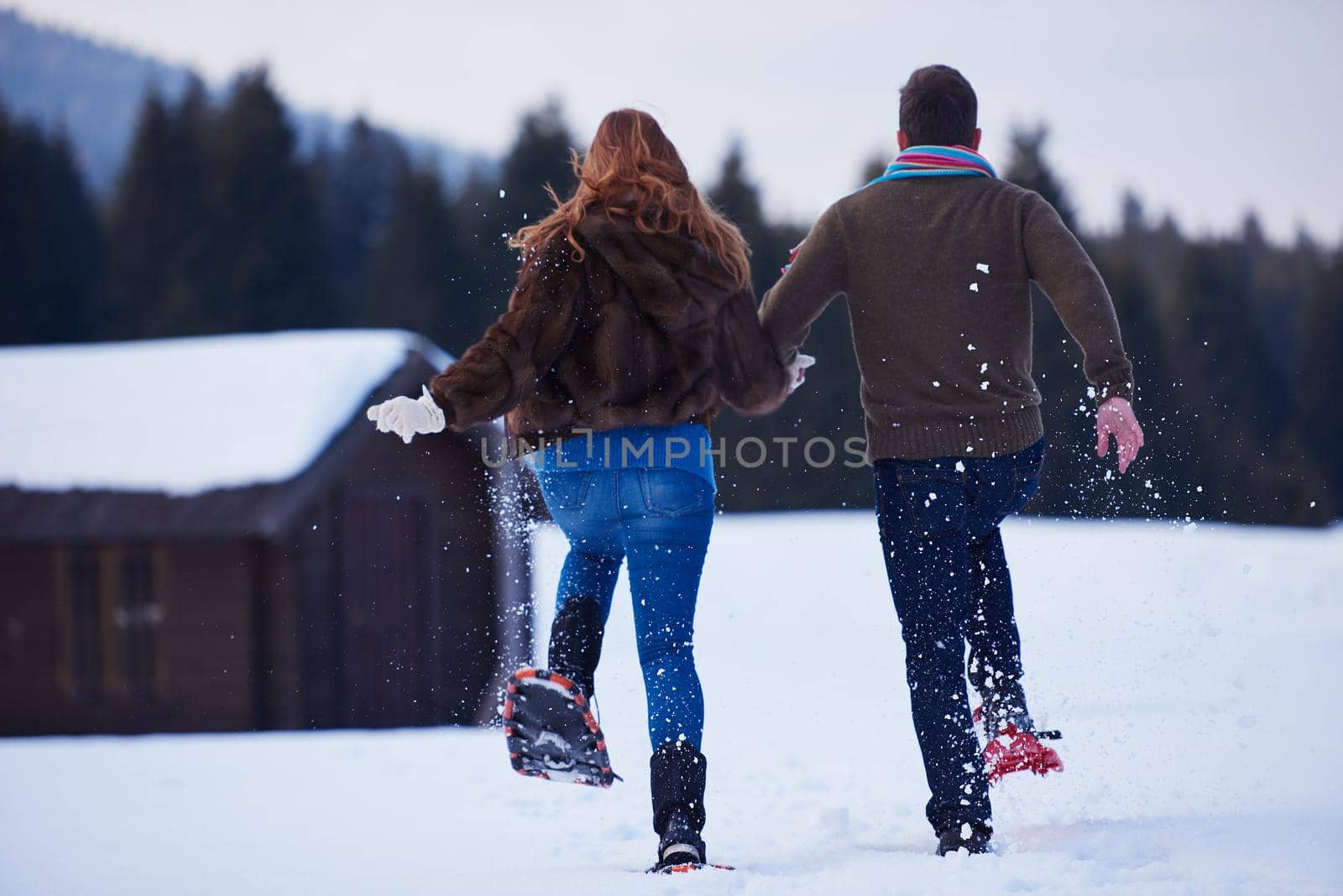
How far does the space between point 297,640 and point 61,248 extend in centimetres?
2745

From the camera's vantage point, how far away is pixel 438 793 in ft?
17.0

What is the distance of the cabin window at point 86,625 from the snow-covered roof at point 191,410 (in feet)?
3.08

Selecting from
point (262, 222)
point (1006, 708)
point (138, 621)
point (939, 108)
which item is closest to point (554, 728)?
point (1006, 708)

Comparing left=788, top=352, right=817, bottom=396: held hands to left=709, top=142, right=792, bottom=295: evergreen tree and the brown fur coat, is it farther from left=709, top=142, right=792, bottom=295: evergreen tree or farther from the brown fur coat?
left=709, top=142, right=792, bottom=295: evergreen tree

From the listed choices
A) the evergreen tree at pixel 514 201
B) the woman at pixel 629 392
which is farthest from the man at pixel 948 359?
the evergreen tree at pixel 514 201

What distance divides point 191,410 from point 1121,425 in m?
11.3

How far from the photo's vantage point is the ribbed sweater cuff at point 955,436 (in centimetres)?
356

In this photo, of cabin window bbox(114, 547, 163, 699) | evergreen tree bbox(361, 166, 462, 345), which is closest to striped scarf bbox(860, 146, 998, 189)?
cabin window bbox(114, 547, 163, 699)

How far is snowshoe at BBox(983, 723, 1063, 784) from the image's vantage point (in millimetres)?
3764

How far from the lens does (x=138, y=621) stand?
42.7 ft

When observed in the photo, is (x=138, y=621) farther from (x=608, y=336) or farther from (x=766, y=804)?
(x=608, y=336)

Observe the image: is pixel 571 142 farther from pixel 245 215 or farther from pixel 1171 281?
pixel 1171 281

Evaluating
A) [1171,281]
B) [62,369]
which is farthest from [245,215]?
[1171,281]

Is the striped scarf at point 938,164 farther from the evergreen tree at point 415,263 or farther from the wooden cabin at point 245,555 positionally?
the evergreen tree at point 415,263
